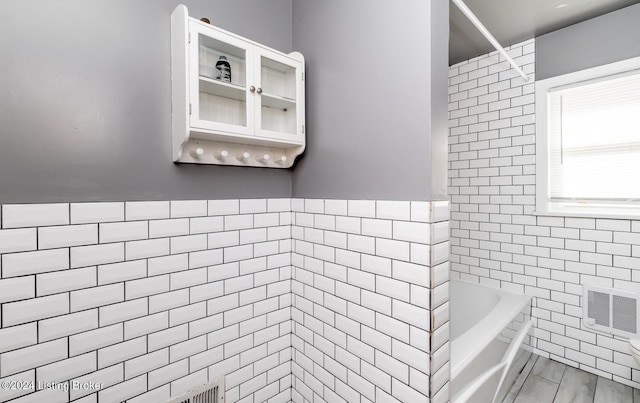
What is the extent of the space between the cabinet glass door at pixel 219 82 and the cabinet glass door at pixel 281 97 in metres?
0.10

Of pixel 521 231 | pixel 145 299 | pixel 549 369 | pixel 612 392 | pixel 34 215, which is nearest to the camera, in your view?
pixel 34 215

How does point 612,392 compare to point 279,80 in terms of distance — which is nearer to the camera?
point 279,80

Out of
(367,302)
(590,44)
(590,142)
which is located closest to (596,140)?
(590,142)

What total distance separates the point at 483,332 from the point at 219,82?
1801 millimetres

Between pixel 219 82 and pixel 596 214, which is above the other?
pixel 219 82

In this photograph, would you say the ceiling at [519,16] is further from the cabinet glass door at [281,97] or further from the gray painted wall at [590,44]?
the cabinet glass door at [281,97]

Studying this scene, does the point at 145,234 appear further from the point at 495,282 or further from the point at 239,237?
the point at 495,282

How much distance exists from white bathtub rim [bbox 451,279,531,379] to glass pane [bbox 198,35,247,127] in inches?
54.1

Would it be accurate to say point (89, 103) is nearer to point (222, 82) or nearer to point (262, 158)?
point (222, 82)

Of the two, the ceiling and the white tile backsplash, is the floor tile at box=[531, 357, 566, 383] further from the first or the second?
the white tile backsplash

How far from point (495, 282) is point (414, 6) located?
2256 millimetres

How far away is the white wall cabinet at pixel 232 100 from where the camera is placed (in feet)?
3.41

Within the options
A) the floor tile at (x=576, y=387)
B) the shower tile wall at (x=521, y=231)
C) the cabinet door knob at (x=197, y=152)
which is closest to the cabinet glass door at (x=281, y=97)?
Result: the cabinet door knob at (x=197, y=152)

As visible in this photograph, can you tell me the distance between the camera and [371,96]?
112 centimetres
